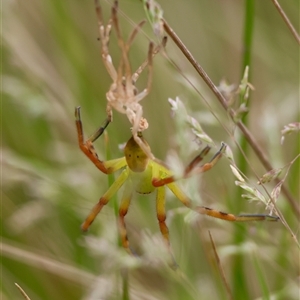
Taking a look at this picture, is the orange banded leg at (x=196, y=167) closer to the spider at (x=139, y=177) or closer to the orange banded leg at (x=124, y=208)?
the spider at (x=139, y=177)

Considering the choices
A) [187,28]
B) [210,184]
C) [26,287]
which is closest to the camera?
[26,287]

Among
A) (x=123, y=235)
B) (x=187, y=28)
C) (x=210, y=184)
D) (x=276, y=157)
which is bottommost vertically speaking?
(x=210, y=184)

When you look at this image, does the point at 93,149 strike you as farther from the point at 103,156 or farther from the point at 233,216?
the point at 103,156

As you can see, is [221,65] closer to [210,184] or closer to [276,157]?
[210,184]

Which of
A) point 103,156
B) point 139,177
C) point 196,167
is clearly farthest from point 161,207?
point 103,156

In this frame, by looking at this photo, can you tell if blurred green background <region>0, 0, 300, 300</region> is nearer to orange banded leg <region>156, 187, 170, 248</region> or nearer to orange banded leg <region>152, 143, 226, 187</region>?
orange banded leg <region>156, 187, 170, 248</region>

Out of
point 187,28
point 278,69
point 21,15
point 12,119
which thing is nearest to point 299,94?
point 278,69

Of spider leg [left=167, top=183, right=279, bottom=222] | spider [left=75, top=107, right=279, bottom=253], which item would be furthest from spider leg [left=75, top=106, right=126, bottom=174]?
spider leg [left=167, top=183, right=279, bottom=222]
